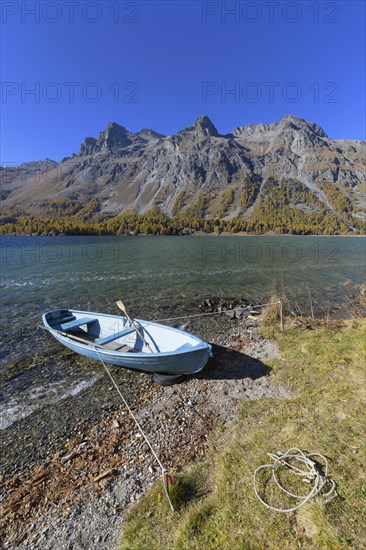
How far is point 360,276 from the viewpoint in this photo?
3812 centimetres

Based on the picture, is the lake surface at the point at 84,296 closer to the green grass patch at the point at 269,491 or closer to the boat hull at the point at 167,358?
the boat hull at the point at 167,358

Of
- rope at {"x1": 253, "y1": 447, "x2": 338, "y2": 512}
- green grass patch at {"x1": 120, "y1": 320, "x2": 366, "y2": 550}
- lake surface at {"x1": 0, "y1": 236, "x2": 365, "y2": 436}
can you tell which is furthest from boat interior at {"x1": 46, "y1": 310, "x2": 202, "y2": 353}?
rope at {"x1": 253, "y1": 447, "x2": 338, "y2": 512}

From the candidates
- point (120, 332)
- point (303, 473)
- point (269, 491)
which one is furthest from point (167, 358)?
point (303, 473)

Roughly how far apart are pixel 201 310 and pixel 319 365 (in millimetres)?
12938

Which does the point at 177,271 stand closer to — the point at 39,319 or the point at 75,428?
the point at 39,319

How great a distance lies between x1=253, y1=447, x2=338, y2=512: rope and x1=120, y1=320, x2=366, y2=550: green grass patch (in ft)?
0.35

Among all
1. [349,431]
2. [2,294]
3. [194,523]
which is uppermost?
[349,431]

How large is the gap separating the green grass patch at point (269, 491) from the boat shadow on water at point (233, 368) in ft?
6.24

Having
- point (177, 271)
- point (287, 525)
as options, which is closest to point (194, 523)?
point (287, 525)

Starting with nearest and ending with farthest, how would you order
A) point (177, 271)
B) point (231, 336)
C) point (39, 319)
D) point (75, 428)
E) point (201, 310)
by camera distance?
point (75, 428) < point (231, 336) < point (39, 319) < point (201, 310) < point (177, 271)

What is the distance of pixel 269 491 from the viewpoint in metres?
5.51

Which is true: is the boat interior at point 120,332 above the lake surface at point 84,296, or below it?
above

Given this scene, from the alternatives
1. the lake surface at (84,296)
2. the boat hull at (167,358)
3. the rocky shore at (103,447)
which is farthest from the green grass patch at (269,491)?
the lake surface at (84,296)

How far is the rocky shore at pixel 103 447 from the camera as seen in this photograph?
5.83 metres
